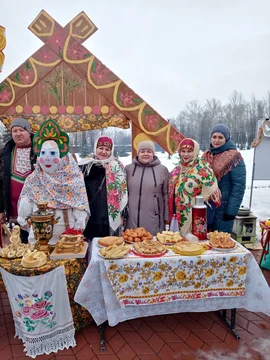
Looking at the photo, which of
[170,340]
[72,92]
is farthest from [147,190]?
[72,92]

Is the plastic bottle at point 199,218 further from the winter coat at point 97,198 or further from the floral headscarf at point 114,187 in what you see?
the winter coat at point 97,198

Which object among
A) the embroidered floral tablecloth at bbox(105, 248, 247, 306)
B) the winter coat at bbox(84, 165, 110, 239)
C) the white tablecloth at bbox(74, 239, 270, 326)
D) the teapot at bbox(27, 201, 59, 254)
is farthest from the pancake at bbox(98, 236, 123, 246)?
the winter coat at bbox(84, 165, 110, 239)

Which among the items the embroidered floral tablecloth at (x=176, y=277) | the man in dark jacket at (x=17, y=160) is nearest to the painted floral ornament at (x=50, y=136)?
the man in dark jacket at (x=17, y=160)

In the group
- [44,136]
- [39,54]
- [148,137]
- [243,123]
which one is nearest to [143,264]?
[44,136]

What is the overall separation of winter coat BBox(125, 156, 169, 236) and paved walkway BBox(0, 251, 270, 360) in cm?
97

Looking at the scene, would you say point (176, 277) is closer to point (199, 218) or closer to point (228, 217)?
point (199, 218)

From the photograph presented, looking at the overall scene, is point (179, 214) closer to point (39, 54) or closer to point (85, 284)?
point (85, 284)

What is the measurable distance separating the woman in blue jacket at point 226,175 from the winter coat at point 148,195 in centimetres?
62

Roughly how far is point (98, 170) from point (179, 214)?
99 cm

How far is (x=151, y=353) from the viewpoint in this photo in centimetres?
236

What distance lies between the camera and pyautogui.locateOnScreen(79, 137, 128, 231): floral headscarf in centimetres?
302

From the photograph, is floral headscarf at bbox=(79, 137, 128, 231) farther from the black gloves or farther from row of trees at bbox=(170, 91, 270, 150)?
row of trees at bbox=(170, 91, 270, 150)

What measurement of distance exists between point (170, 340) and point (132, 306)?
50 centimetres

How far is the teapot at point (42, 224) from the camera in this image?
94.9 inches
